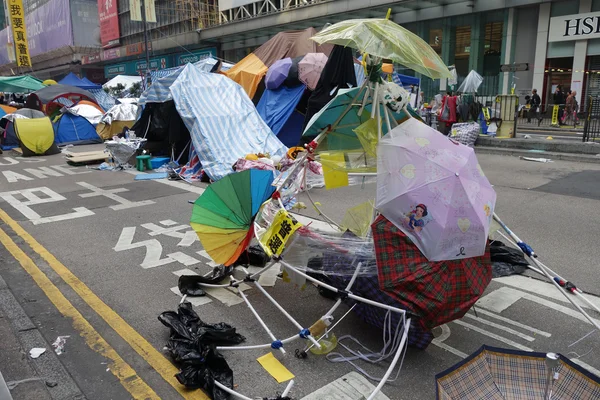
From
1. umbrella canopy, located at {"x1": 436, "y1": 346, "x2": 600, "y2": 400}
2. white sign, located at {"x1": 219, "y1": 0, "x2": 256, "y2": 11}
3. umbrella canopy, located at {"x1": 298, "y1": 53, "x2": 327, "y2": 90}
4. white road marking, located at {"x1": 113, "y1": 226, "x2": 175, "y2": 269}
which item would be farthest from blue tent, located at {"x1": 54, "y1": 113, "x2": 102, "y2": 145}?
umbrella canopy, located at {"x1": 436, "y1": 346, "x2": 600, "y2": 400}

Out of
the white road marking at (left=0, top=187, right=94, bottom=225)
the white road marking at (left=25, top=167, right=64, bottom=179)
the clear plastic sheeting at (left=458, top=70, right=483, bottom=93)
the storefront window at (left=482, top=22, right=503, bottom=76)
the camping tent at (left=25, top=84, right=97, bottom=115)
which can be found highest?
the storefront window at (left=482, top=22, right=503, bottom=76)

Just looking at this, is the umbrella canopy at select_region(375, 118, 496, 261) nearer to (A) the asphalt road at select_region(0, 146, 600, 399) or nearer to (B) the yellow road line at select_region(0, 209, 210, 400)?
(A) the asphalt road at select_region(0, 146, 600, 399)

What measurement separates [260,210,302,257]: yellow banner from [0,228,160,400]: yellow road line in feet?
4.17

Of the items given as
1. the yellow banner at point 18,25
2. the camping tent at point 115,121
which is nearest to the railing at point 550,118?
the camping tent at point 115,121

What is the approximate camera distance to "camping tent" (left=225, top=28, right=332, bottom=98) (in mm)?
13281

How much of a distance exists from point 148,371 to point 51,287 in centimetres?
204

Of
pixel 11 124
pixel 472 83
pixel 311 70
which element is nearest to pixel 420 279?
pixel 311 70

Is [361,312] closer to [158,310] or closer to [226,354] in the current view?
[226,354]

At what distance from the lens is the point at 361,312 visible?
362 cm

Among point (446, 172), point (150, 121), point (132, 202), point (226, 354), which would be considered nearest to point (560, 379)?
point (446, 172)

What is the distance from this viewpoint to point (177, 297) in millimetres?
4445

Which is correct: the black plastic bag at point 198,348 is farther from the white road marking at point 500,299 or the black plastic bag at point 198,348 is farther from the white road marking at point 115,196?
the white road marking at point 115,196

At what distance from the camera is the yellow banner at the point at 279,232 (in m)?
3.51

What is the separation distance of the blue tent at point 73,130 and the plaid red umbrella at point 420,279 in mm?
17507
